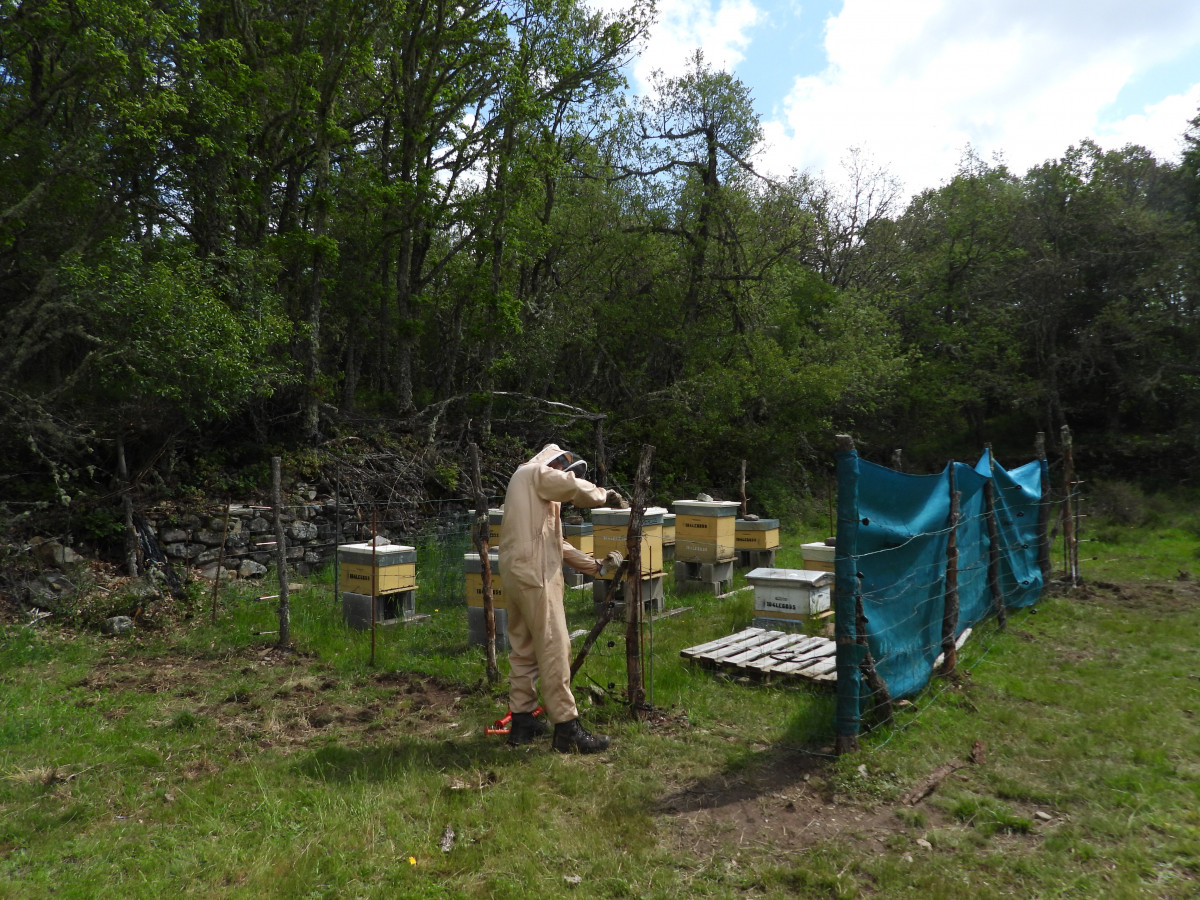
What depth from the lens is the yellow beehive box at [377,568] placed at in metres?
8.03

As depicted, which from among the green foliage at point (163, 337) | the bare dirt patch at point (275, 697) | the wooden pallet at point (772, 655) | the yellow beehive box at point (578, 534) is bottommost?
the bare dirt patch at point (275, 697)

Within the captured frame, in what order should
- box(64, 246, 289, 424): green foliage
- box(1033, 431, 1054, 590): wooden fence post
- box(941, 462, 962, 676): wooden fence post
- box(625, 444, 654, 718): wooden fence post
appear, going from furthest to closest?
box(1033, 431, 1054, 590): wooden fence post
box(64, 246, 289, 424): green foliage
box(941, 462, 962, 676): wooden fence post
box(625, 444, 654, 718): wooden fence post

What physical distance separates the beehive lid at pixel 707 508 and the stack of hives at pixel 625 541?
26.8 inches

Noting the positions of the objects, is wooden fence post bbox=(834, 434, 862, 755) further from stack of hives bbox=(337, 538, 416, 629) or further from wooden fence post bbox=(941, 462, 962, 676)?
stack of hives bbox=(337, 538, 416, 629)

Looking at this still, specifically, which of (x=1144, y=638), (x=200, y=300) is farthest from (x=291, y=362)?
(x=1144, y=638)

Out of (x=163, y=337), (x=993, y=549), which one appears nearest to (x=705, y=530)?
(x=993, y=549)

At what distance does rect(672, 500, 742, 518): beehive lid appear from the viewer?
9.74 meters

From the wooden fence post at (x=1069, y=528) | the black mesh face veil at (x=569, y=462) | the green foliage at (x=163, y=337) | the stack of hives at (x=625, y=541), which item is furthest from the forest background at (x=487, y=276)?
the wooden fence post at (x=1069, y=528)

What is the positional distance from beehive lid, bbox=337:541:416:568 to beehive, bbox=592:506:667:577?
2.33m

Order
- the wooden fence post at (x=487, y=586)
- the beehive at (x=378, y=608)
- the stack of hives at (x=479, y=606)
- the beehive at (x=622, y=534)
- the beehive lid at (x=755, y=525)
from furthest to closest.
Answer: the beehive lid at (x=755, y=525)
the beehive at (x=622, y=534)
the beehive at (x=378, y=608)
the stack of hives at (x=479, y=606)
the wooden fence post at (x=487, y=586)

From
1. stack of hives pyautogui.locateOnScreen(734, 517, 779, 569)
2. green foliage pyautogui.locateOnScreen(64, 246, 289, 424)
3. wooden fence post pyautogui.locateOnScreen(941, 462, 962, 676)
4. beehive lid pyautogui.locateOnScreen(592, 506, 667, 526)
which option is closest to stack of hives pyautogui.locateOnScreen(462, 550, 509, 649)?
beehive lid pyautogui.locateOnScreen(592, 506, 667, 526)

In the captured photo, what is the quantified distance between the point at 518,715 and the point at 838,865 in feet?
7.57

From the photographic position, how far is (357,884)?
3.51 m

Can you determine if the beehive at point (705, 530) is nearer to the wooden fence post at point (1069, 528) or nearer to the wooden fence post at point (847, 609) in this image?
the wooden fence post at point (1069, 528)
